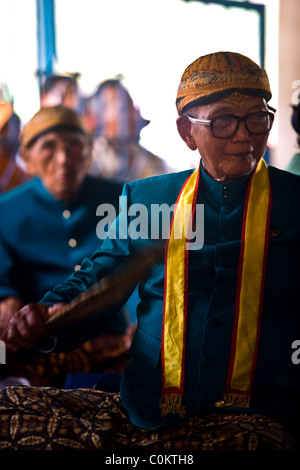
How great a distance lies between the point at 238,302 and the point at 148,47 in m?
1.17

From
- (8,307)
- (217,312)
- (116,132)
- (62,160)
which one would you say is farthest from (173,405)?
(116,132)

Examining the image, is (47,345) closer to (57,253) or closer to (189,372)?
(189,372)

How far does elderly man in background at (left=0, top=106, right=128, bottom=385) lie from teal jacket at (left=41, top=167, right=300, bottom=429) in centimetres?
52

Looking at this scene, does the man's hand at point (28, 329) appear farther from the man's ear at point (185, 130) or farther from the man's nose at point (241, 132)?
the man's nose at point (241, 132)

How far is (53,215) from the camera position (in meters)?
2.68

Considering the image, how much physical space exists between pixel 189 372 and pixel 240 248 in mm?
428

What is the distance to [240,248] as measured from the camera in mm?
1935

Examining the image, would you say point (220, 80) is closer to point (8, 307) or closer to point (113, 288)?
point (113, 288)

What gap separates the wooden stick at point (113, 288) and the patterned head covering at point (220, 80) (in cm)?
50

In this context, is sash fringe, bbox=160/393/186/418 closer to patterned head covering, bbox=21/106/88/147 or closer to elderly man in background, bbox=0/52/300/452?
elderly man in background, bbox=0/52/300/452

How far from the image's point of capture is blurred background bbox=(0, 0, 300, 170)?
2.24 metres

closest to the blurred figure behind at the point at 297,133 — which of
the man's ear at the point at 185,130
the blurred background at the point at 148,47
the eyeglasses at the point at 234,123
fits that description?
the blurred background at the point at 148,47

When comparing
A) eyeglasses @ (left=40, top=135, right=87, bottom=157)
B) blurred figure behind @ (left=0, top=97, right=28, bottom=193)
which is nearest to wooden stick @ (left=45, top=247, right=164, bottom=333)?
eyeglasses @ (left=40, top=135, right=87, bottom=157)
